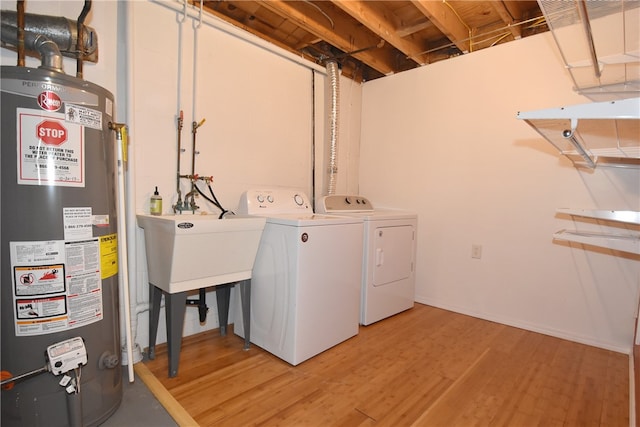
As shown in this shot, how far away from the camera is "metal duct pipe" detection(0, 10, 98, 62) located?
4.71 feet

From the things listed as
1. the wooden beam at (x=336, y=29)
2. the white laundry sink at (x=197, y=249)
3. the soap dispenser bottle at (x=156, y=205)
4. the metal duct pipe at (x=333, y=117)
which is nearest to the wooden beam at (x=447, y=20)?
the wooden beam at (x=336, y=29)

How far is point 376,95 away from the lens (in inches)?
138

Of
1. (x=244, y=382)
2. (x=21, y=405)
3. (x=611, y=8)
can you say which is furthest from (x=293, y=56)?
(x=21, y=405)

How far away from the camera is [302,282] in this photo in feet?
6.27

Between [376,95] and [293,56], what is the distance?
3.57 ft

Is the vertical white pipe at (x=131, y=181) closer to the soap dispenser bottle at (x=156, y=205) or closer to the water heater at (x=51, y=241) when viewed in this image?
the soap dispenser bottle at (x=156, y=205)

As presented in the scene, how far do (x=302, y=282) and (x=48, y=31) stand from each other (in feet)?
5.87

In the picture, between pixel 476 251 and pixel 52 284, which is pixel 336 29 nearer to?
pixel 476 251

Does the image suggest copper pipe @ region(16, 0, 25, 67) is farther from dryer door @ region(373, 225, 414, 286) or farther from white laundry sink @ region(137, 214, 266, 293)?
dryer door @ region(373, 225, 414, 286)

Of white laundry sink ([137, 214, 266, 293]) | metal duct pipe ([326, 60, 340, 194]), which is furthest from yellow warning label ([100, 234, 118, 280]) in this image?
metal duct pipe ([326, 60, 340, 194])

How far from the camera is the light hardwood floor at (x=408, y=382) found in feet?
4.99

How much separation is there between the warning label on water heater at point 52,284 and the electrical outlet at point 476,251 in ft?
9.15

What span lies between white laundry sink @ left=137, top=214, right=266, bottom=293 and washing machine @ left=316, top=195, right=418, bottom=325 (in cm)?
92

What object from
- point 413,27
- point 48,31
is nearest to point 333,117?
point 413,27
